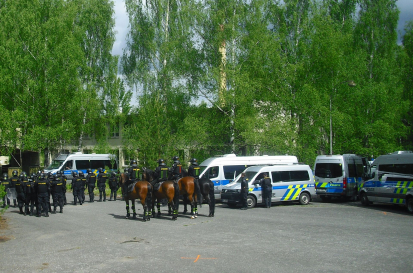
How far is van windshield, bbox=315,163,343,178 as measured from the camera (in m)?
23.1

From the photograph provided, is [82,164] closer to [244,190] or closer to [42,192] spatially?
[42,192]

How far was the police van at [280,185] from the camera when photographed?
19.8m

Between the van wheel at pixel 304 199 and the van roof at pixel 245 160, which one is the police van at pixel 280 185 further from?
the van roof at pixel 245 160

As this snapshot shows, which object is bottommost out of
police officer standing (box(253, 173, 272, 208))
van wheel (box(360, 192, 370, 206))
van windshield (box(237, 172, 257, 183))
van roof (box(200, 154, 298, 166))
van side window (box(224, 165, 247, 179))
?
van wheel (box(360, 192, 370, 206))

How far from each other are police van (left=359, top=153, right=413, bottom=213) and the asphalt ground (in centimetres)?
109

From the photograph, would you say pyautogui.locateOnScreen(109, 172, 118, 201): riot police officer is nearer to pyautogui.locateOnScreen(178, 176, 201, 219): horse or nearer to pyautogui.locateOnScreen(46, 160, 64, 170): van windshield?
pyautogui.locateOnScreen(178, 176, 201, 219): horse

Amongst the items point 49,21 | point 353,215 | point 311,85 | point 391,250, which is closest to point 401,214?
point 353,215

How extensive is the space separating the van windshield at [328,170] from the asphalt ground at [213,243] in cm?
641

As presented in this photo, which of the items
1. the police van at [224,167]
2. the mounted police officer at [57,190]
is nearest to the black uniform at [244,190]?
the police van at [224,167]

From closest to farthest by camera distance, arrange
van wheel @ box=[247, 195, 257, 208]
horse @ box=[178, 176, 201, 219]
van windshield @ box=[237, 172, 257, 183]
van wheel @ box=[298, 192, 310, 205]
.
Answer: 1. horse @ box=[178, 176, 201, 219]
2. van wheel @ box=[247, 195, 257, 208]
3. van windshield @ box=[237, 172, 257, 183]
4. van wheel @ box=[298, 192, 310, 205]

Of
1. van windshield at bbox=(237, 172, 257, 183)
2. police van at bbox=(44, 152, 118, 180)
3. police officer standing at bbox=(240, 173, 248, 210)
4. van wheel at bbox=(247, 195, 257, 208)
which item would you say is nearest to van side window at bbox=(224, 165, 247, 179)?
van windshield at bbox=(237, 172, 257, 183)

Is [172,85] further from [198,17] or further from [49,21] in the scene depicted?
[49,21]

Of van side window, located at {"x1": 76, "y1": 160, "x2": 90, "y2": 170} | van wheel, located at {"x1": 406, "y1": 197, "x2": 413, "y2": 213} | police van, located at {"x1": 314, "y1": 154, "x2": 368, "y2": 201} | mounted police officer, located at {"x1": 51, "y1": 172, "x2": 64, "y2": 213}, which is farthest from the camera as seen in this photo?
van side window, located at {"x1": 76, "y1": 160, "x2": 90, "y2": 170}

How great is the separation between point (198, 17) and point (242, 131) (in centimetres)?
943
